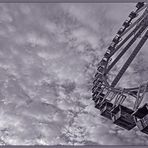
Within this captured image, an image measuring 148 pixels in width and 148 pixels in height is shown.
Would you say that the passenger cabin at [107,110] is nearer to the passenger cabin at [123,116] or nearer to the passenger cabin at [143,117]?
the passenger cabin at [123,116]

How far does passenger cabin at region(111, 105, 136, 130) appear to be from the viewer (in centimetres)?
1159

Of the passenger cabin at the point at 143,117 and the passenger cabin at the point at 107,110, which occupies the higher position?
the passenger cabin at the point at 143,117

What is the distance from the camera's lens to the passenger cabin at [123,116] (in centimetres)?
1159

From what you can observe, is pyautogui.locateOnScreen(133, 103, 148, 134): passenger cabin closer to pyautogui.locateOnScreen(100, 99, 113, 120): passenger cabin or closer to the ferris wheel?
the ferris wheel

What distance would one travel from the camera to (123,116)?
38.1ft

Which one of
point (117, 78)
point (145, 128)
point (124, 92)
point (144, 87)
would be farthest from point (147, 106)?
point (117, 78)

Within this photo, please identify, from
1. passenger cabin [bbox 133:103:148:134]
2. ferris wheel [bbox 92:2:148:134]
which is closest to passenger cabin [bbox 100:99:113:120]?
ferris wheel [bbox 92:2:148:134]

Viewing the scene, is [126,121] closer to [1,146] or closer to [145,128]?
[145,128]

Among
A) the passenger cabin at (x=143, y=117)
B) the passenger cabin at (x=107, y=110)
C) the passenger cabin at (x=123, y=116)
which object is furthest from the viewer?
the passenger cabin at (x=107, y=110)

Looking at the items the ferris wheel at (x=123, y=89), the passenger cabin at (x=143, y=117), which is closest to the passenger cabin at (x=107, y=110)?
the ferris wheel at (x=123, y=89)

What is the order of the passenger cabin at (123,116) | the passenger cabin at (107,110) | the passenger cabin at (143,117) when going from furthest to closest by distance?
the passenger cabin at (107,110), the passenger cabin at (123,116), the passenger cabin at (143,117)

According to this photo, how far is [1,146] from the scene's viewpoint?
4.15 m

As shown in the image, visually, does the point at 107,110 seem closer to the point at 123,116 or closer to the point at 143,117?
the point at 123,116

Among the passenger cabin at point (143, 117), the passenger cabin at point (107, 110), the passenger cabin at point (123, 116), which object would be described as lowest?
the passenger cabin at point (107, 110)
